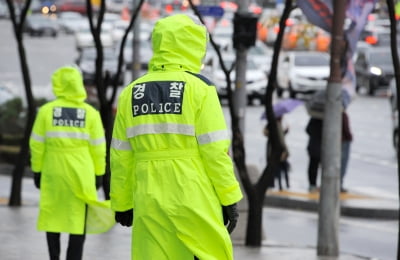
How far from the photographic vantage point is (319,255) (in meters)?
12.5

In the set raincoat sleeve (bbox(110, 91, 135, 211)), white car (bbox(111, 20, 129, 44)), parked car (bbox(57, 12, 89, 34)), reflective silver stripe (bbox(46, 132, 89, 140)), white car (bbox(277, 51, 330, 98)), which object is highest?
raincoat sleeve (bbox(110, 91, 135, 211))

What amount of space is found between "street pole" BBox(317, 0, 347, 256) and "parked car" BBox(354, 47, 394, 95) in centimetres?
3125

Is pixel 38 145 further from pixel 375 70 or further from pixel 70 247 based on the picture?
pixel 375 70

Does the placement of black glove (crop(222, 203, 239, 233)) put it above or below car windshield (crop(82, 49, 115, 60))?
above

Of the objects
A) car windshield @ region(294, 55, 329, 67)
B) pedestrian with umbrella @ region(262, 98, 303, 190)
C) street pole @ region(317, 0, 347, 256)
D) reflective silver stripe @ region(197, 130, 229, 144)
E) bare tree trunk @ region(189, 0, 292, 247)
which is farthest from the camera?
car windshield @ region(294, 55, 329, 67)

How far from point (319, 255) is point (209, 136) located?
6169 mm

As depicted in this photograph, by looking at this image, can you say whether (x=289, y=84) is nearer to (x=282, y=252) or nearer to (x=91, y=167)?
(x=282, y=252)

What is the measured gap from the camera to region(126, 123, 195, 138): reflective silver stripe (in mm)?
6598

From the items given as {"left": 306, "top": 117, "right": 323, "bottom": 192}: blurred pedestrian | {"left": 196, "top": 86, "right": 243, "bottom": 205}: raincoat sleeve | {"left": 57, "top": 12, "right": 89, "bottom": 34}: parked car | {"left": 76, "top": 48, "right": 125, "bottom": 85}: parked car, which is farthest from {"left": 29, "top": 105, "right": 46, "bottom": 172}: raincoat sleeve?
{"left": 57, "top": 12, "right": 89, "bottom": 34}: parked car

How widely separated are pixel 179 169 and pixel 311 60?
38.0 meters

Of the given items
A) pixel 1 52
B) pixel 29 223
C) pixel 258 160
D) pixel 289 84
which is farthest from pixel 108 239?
pixel 1 52

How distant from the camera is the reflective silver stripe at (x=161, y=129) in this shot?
21.6 ft

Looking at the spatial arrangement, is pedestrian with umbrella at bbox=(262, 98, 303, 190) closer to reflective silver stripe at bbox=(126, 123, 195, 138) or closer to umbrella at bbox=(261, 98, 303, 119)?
umbrella at bbox=(261, 98, 303, 119)

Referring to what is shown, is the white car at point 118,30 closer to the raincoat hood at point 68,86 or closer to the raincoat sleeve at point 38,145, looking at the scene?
the raincoat hood at point 68,86
